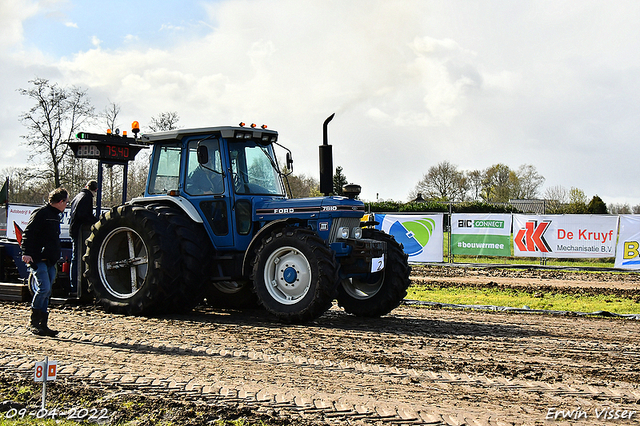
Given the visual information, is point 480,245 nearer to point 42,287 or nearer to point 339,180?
point 42,287

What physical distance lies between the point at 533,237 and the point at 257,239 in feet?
41.2

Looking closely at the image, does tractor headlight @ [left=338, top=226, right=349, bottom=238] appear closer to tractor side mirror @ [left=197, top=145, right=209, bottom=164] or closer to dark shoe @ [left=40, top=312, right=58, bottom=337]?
tractor side mirror @ [left=197, top=145, right=209, bottom=164]

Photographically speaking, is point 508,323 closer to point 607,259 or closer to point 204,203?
point 204,203

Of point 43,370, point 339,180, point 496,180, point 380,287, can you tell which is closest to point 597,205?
point 339,180

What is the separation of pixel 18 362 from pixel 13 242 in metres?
5.76

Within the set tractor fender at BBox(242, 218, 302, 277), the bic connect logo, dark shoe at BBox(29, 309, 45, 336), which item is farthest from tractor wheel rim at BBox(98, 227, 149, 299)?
the bic connect logo

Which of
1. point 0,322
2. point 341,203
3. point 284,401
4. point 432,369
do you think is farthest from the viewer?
point 341,203

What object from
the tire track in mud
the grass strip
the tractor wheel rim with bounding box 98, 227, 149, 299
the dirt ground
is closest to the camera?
the dirt ground

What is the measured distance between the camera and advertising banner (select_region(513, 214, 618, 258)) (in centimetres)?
1800

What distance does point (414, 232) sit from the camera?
798 inches

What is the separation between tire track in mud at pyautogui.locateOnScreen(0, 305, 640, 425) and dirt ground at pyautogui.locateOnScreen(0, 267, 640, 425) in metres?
0.01

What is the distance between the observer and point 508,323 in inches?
354

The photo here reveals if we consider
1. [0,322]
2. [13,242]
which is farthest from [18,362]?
[13,242]

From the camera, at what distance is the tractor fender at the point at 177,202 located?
923 centimetres
